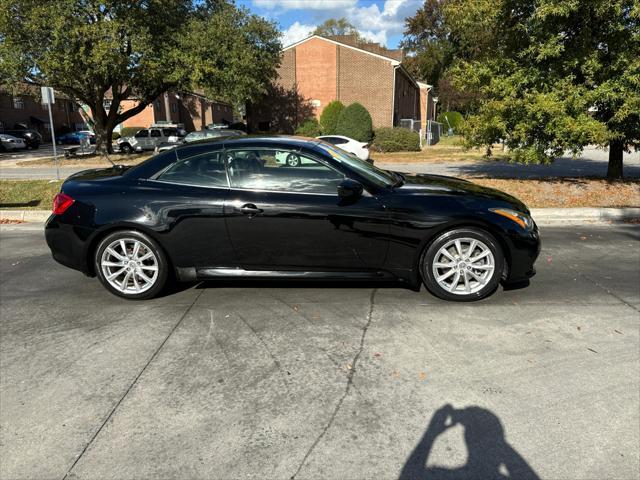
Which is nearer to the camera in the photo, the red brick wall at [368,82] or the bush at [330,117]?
the bush at [330,117]

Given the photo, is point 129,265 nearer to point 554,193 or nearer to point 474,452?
point 474,452

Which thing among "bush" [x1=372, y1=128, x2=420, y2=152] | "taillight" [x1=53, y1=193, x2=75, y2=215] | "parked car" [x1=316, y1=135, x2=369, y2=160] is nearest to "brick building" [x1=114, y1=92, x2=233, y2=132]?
"bush" [x1=372, y1=128, x2=420, y2=152]

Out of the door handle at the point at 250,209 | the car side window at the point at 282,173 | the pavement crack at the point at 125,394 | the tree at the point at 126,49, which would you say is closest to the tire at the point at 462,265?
the car side window at the point at 282,173

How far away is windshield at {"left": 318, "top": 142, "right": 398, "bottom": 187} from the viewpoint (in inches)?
189

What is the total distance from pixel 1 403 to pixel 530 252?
4311 mm

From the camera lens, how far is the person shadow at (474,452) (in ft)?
8.09

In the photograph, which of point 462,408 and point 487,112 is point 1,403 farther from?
point 487,112

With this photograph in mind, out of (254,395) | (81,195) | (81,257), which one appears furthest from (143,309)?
(254,395)

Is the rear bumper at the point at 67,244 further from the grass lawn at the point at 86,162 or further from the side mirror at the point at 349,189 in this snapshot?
the grass lawn at the point at 86,162

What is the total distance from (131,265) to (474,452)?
348cm

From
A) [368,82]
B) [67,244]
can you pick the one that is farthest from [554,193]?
[368,82]

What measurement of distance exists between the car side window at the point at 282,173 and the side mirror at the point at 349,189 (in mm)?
170

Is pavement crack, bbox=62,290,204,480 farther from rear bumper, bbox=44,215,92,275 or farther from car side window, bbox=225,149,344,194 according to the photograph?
car side window, bbox=225,149,344,194

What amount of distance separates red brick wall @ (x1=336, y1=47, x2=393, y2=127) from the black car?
29814 mm
